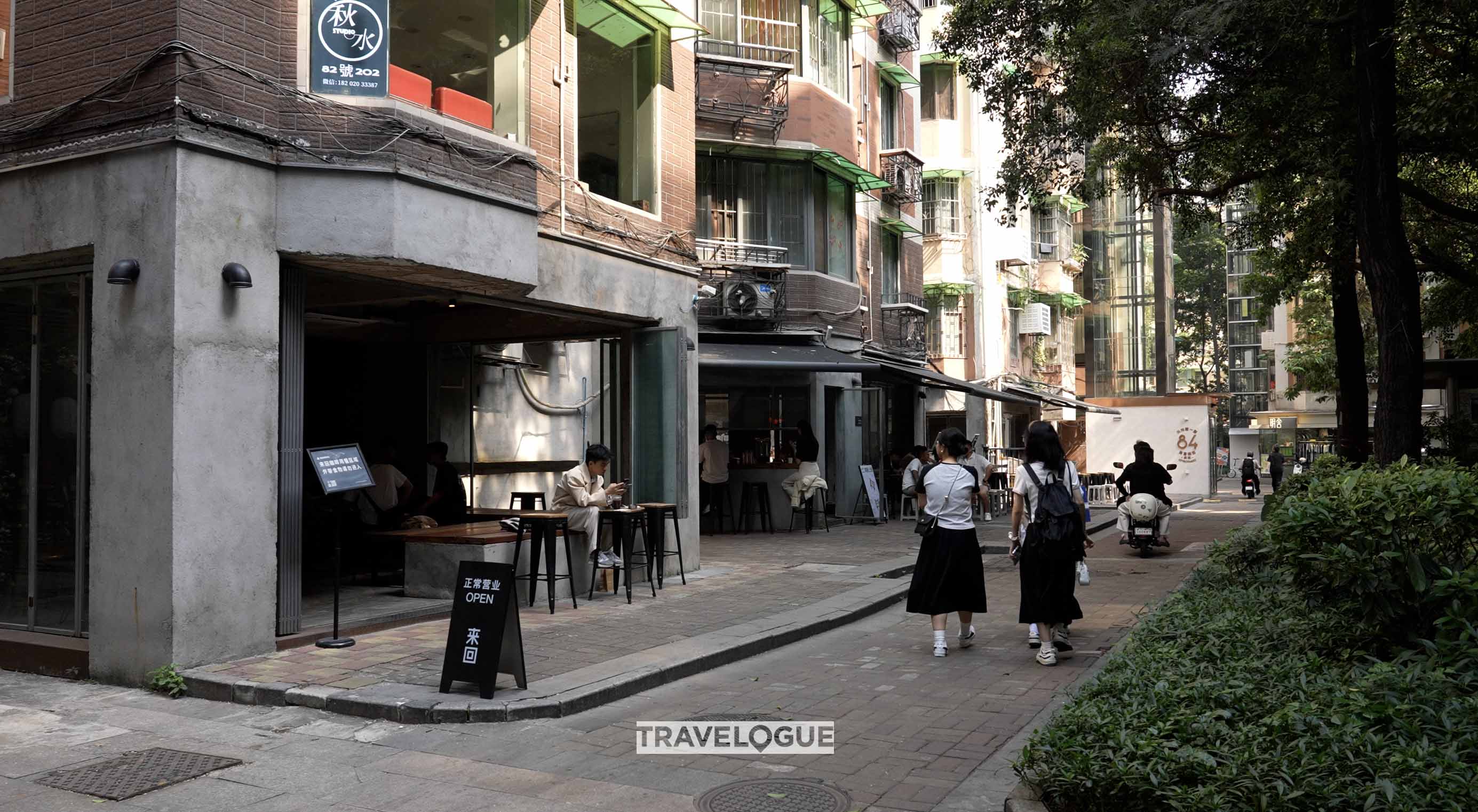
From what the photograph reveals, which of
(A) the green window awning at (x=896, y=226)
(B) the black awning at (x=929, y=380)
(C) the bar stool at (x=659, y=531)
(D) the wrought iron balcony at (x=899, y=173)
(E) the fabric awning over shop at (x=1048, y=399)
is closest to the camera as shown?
(C) the bar stool at (x=659, y=531)

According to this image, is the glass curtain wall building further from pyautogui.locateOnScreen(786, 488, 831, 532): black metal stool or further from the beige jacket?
the beige jacket

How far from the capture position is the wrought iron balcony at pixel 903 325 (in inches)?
1111

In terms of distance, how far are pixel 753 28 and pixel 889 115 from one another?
25.4 feet

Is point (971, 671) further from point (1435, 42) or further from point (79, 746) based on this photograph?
point (1435, 42)

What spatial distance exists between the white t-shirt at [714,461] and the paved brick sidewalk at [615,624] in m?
3.29

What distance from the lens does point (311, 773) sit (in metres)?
6.39

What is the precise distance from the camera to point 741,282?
22.5 meters

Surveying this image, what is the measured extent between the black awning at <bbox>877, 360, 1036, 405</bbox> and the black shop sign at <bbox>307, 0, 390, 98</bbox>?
13.4 meters

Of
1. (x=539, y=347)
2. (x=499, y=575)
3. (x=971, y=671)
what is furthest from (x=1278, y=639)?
(x=539, y=347)

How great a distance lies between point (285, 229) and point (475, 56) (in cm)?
336

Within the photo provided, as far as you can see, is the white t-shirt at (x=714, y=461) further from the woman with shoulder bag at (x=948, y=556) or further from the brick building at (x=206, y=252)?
the woman with shoulder bag at (x=948, y=556)

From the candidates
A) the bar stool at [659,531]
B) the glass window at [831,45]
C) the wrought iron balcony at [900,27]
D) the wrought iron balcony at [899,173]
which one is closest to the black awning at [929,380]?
the wrought iron balcony at [899,173]

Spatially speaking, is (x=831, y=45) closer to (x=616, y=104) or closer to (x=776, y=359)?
(x=776, y=359)

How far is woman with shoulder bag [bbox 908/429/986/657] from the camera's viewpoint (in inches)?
384
